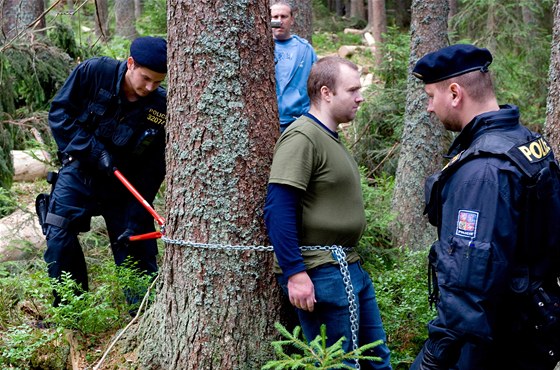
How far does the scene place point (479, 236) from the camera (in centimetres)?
267

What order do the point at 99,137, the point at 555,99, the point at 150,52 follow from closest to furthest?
the point at 150,52 → the point at 99,137 → the point at 555,99

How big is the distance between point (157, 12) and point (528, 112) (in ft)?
28.6

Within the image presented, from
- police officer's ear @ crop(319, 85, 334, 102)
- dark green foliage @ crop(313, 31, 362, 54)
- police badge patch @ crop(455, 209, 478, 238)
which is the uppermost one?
police officer's ear @ crop(319, 85, 334, 102)

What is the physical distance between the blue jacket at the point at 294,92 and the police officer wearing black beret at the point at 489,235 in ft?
7.57

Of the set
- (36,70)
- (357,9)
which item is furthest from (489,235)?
(357,9)

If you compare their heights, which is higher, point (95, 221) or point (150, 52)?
point (150, 52)

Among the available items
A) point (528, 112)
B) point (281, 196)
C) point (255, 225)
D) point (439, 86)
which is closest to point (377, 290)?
point (255, 225)

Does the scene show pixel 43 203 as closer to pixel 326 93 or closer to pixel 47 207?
pixel 47 207

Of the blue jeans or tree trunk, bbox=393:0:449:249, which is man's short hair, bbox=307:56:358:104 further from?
tree trunk, bbox=393:0:449:249

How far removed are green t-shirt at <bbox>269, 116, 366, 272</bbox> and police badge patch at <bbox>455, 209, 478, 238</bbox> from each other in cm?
86

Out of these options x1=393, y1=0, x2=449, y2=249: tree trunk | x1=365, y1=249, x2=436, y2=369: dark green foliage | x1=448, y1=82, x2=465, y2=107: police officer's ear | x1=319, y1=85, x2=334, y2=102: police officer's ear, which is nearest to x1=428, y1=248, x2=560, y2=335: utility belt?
x1=448, y1=82, x2=465, y2=107: police officer's ear

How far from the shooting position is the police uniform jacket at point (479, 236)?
2.66 metres

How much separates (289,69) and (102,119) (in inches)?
65.4

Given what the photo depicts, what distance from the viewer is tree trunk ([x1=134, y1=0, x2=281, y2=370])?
3.67m
